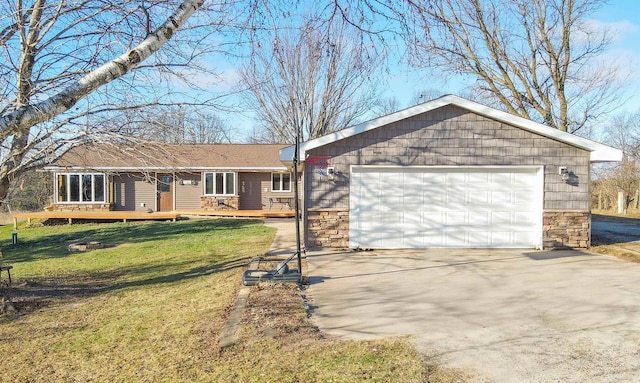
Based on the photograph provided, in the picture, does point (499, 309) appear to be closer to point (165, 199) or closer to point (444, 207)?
point (444, 207)

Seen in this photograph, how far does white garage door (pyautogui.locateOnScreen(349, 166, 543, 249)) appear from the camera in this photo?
10.2 meters

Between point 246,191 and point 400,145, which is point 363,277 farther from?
point 246,191

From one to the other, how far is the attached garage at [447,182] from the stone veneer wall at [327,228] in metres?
0.02

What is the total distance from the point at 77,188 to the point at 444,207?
18.5 metres

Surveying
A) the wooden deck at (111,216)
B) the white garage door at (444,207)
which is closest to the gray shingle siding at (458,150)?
the white garage door at (444,207)

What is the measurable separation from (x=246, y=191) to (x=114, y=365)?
18.5 m

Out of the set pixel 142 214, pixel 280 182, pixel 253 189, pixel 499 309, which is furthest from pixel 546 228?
pixel 142 214

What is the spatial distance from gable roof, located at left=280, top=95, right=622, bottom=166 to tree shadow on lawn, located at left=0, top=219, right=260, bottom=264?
6745mm

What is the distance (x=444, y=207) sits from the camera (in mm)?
10242

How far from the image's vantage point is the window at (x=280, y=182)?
22.6 m

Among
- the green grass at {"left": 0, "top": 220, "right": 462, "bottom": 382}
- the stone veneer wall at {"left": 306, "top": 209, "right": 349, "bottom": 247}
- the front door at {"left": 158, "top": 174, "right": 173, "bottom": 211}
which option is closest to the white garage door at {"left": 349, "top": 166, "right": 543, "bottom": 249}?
the stone veneer wall at {"left": 306, "top": 209, "right": 349, "bottom": 247}

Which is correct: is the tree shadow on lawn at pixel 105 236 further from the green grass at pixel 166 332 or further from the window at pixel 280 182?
the window at pixel 280 182

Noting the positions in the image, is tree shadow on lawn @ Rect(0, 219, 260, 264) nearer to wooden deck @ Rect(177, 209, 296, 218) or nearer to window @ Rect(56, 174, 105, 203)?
wooden deck @ Rect(177, 209, 296, 218)

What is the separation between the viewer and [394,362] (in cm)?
381
